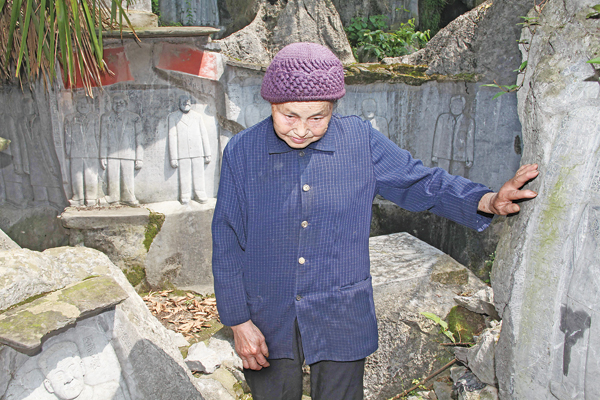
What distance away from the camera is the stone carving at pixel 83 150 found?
431cm

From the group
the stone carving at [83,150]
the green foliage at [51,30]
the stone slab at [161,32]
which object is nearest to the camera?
the green foliage at [51,30]

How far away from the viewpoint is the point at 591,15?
54.5 inches

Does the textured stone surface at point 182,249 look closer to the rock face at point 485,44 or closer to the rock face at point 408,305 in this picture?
the rock face at point 408,305

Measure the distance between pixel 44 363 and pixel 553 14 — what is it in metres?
2.19

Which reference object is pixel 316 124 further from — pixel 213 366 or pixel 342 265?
pixel 213 366

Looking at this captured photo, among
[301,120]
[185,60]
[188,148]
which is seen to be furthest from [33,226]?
[301,120]

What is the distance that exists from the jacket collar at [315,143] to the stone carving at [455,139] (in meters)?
3.68

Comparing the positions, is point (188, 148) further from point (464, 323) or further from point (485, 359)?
point (485, 359)

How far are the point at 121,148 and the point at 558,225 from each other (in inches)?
152

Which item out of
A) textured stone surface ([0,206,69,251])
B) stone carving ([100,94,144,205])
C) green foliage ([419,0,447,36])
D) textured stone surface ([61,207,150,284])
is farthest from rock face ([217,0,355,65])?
green foliage ([419,0,447,36])

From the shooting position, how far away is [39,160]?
15.9 ft

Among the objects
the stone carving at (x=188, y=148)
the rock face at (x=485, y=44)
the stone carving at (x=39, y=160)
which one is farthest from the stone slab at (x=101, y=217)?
the rock face at (x=485, y=44)

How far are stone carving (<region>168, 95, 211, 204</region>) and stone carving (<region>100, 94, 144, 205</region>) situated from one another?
31 centimetres

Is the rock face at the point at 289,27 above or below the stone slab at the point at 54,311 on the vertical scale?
above
